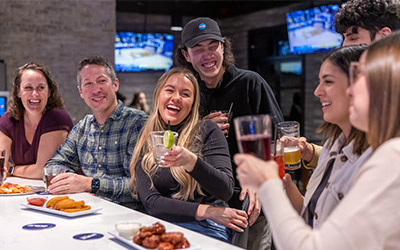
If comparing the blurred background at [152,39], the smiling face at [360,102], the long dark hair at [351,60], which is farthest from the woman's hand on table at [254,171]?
the blurred background at [152,39]

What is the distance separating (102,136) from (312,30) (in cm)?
553

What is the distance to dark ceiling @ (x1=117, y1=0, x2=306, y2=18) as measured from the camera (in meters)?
9.25

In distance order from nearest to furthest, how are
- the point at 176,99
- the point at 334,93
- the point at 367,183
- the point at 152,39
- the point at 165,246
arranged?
the point at 367,183
the point at 165,246
the point at 334,93
the point at 176,99
the point at 152,39

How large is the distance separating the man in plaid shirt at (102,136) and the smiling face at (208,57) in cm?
54

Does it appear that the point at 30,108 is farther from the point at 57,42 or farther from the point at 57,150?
the point at 57,42

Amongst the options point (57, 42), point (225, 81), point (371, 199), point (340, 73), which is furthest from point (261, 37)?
point (371, 199)

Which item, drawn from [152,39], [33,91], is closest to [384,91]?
[33,91]

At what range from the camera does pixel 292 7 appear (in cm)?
873

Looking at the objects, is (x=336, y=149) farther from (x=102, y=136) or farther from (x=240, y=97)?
(x=102, y=136)

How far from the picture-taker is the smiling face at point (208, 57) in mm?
3268

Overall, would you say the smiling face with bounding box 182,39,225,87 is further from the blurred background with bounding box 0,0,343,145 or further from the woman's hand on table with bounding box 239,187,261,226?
the blurred background with bounding box 0,0,343,145

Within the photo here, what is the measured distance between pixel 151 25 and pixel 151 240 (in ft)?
29.0

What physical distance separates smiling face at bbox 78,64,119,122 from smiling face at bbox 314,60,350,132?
1879mm

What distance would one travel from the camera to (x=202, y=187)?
8.35 feet
